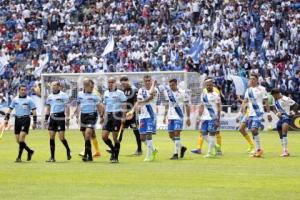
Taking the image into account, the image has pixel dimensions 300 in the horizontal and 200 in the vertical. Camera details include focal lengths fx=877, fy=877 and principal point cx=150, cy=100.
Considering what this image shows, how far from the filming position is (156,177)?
19.1 m

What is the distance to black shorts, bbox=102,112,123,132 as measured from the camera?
2427cm

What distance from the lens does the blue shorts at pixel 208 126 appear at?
25734mm

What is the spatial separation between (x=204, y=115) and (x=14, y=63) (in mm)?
32258

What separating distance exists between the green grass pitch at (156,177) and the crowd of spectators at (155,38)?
65.3ft

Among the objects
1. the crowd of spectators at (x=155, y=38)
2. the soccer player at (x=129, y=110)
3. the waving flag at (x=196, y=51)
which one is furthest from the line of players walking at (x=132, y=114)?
the waving flag at (x=196, y=51)

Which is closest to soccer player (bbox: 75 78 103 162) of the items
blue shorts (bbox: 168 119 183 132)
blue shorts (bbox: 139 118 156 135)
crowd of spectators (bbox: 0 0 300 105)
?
blue shorts (bbox: 139 118 156 135)

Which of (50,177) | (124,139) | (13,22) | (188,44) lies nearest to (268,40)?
(188,44)

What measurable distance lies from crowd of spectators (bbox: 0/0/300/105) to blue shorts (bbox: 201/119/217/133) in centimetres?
1940

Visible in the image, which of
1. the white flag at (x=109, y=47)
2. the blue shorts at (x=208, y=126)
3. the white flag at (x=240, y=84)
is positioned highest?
the white flag at (x=109, y=47)

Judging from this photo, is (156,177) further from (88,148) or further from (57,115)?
(57,115)

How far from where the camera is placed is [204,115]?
26078 millimetres

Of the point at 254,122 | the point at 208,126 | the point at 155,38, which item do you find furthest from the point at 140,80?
the point at 254,122

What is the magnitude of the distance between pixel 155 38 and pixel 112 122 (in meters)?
29.5

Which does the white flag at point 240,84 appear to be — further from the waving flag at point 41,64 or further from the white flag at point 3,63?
the white flag at point 3,63
